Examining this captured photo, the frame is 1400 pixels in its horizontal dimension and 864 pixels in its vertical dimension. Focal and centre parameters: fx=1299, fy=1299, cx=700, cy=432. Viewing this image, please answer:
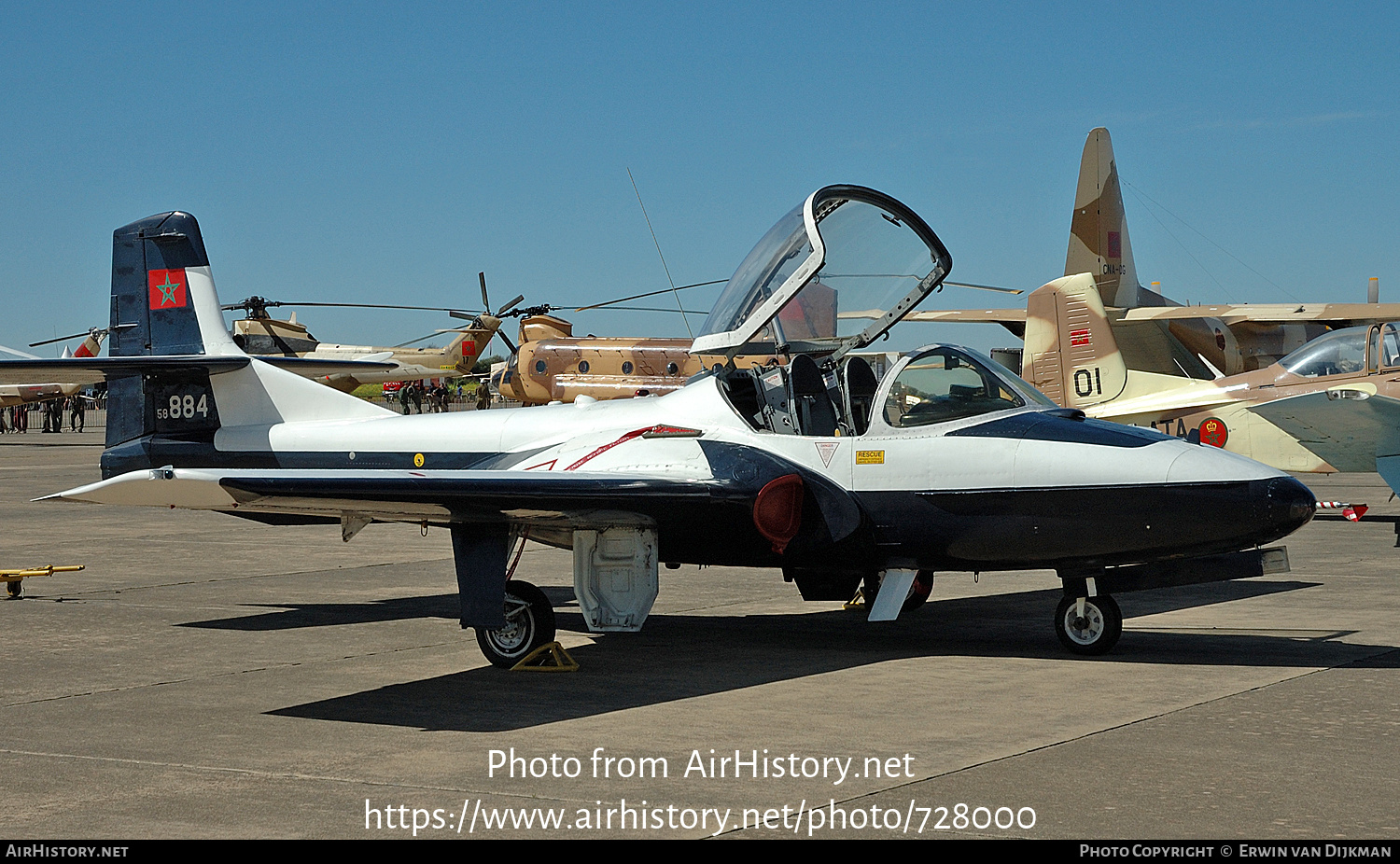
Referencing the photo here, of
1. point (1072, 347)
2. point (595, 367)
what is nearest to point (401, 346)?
point (595, 367)

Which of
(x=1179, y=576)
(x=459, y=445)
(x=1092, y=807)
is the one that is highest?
(x=459, y=445)

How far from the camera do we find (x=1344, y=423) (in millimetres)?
15703

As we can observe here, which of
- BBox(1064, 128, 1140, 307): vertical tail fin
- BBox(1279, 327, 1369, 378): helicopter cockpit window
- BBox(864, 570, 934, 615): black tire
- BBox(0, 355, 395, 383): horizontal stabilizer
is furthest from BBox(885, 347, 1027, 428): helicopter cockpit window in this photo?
BBox(1064, 128, 1140, 307): vertical tail fin


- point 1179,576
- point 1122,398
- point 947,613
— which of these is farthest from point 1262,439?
point 1179,576

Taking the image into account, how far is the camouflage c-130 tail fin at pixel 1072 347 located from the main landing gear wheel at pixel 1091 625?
12.6 metres

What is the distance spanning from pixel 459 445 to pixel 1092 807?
628 centimetres

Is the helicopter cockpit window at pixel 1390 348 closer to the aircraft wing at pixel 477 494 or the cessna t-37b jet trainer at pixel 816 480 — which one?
the cessna t-37b jet trainer at pixel 816 480

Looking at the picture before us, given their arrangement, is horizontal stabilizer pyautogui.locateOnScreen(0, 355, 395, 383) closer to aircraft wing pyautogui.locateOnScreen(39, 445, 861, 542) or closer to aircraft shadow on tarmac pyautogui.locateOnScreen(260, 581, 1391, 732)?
aircraft wing pyautogui.locateOnScreen(39, 445, 861, 542)

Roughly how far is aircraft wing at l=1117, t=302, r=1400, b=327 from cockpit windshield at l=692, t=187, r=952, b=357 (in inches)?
538

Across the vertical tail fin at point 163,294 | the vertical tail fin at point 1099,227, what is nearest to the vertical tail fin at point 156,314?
the vertical tail fin at point 163,294

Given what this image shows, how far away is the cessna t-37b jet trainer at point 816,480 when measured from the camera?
8102 millimetres

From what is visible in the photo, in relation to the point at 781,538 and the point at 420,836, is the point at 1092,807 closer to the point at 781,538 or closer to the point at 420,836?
the point at 420,836

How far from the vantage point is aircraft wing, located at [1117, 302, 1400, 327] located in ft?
73.4

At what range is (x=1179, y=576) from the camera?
8.51 m
